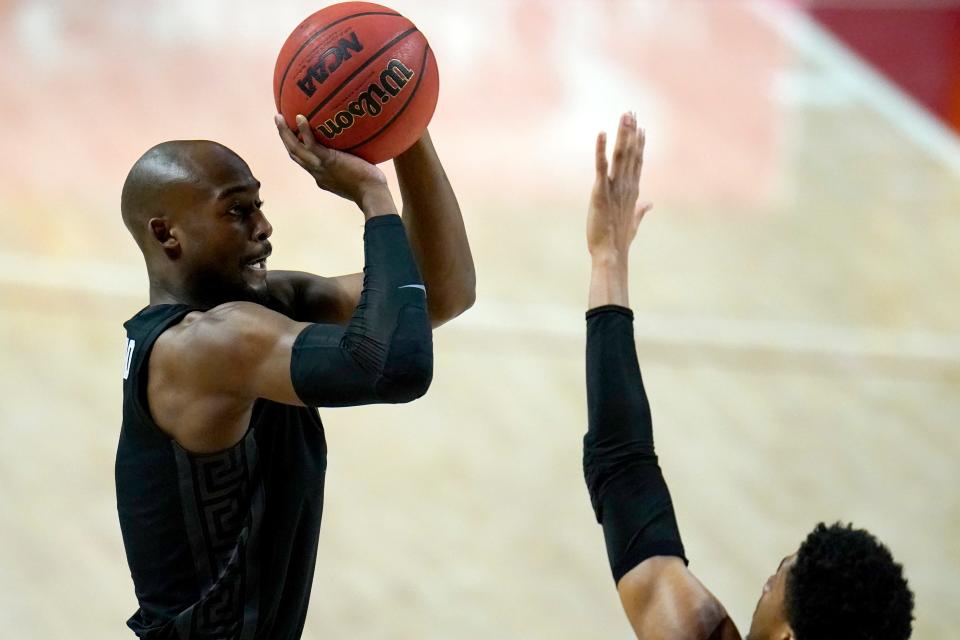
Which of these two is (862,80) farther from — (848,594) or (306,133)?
(848,594)

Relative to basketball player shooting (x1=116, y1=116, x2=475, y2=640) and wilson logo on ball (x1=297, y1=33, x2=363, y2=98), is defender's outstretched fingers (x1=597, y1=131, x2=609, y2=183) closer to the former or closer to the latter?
basketball player shooting (x1=116, y1=116, x2=475, y2=640)

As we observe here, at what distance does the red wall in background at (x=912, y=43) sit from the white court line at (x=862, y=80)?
0.13m

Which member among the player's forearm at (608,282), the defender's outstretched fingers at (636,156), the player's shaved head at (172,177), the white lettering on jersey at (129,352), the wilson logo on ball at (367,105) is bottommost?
the white lettering on jersey at (129,352)

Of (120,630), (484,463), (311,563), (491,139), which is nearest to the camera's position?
(311,563)

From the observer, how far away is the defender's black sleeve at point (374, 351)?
283 centimetres

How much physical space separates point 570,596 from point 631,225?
11.0ft

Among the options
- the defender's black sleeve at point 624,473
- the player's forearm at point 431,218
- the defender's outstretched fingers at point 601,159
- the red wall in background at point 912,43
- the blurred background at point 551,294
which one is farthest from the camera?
the red wall in background at point 912,43

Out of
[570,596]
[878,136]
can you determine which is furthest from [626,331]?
[878,136]

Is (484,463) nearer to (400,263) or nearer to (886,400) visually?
(886,400)

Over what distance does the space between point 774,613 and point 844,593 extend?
0.19m

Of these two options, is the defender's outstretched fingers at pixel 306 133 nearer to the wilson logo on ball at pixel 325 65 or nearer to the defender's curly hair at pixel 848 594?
the wilson logo on ball at pixel 325 65

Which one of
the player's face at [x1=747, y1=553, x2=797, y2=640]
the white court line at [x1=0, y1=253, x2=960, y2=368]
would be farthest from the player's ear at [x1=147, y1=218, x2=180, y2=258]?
the white court line at [x1=0, y1=253, x2=960, y2=368]

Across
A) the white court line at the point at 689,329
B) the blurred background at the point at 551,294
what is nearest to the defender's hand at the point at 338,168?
the blurred background at the point at 551,294

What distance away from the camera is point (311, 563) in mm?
3410
